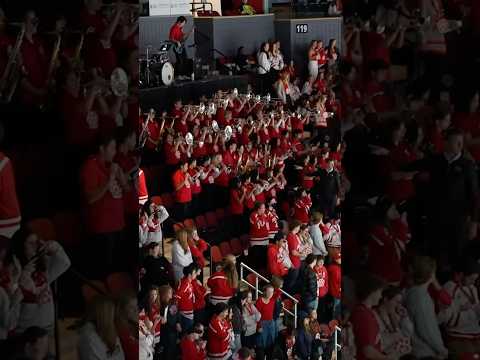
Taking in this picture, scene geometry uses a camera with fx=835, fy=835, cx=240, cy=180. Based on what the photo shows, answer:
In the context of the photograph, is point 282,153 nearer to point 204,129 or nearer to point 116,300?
point 204,129

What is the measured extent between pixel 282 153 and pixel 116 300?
32.8 ft

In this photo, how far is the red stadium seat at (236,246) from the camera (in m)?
10.9

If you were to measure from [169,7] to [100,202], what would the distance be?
39.2ft

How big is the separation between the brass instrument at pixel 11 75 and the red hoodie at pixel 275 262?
22.5ft

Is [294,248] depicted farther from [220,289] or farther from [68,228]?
[68,228]

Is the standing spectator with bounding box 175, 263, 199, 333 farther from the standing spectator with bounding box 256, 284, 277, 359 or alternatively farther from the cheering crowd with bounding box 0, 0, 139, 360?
the cheering crowd with bounding box 0, 0, 139, 360

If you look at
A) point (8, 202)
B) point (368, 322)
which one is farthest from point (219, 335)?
point (8, 202)

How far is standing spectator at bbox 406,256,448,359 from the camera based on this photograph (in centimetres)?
410

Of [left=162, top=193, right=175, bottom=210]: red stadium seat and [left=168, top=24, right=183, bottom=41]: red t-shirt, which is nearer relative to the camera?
[left=162, top=193, right=175, bottom=210]: red stadium seat

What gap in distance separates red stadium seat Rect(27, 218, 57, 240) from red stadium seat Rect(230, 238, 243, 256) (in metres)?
7.32

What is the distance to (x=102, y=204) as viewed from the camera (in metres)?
3.76

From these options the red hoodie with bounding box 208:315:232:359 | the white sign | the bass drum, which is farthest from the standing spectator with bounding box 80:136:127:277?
the white sign

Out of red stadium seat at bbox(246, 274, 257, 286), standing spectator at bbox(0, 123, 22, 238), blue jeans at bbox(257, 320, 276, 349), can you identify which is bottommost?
blue jeans at bbox(257, 320, 276, 349)

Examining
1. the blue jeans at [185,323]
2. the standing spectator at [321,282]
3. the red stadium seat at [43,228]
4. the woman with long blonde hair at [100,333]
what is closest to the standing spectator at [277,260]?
the standing spectator at [321,282]
